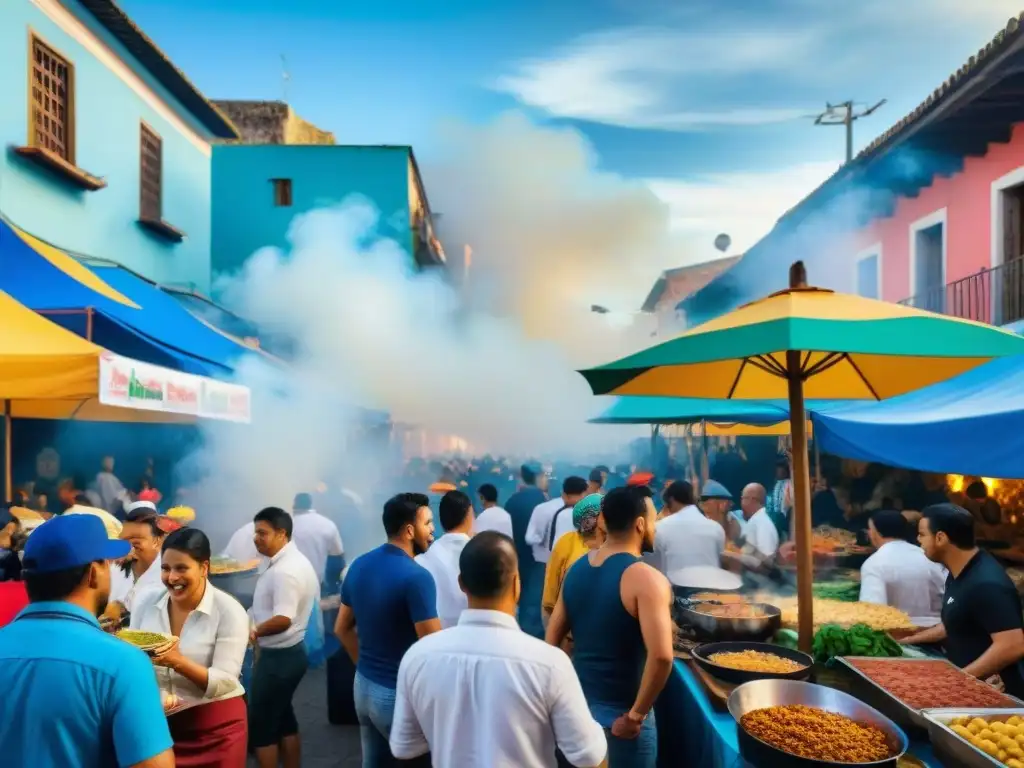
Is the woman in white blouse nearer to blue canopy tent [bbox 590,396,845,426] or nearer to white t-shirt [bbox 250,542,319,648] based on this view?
white t-shirt [bbox 250,542,319,648]

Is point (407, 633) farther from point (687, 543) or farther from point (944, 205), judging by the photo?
point (944, 205)

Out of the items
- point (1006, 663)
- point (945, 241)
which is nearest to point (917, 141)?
point (945, 241)

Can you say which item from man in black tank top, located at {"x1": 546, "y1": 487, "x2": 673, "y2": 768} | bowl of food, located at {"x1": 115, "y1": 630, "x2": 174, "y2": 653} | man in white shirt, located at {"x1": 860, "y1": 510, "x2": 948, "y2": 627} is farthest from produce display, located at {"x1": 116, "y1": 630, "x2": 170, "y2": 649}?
man in white shirt, located at {"x1": 860, "y1": 510, "x2": 948, "y2": 627}

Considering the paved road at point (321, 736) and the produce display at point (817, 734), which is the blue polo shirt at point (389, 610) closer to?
the produce display at point (817, 734)

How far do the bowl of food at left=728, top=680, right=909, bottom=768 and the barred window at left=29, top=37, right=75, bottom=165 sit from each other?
977cm

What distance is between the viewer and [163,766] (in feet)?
7.14

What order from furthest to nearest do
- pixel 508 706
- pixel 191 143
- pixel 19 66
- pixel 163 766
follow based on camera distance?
pixel 191 143 → pixel 19 66 → pixel 508 706 → pixel 163 766

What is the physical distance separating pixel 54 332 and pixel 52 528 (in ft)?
10.1

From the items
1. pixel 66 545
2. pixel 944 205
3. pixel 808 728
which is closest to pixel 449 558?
pixel 808 728

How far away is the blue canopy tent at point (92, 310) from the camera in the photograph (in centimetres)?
630

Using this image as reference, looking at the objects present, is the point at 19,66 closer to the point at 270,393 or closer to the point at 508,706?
the point at 270,393

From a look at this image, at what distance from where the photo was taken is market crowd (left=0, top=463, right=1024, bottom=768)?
215 cm

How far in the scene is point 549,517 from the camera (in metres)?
7.70

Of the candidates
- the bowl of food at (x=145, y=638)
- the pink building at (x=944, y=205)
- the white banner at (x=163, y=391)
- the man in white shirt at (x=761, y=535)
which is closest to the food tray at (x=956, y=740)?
the bowl of food at (x=145, y=638)
